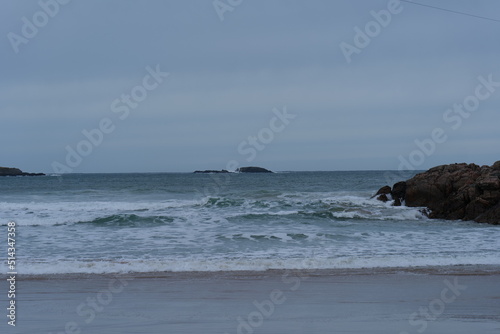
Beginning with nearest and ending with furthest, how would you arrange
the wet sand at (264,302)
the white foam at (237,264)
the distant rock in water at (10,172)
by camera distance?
the wet sand at (264,302) < the white foam at (237,264) < the distant rock in water at (10,172)

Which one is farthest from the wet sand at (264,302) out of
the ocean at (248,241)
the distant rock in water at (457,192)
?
the distant rock in water at (457,192)

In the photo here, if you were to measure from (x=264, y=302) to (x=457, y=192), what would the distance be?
16699mm

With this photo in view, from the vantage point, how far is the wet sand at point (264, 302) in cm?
620

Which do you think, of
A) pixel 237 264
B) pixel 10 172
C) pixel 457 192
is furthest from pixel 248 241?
pixel 10 172

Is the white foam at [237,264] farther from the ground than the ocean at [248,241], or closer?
farther from the ground

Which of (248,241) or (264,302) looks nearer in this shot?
(264,302)

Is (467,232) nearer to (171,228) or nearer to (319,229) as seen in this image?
(319,229)

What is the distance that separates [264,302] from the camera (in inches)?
289

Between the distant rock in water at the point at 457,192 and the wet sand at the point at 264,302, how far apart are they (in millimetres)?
10693

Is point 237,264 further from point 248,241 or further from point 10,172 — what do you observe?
point 10,172

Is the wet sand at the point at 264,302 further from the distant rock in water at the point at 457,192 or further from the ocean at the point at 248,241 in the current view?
the distant rock in water at the point at 457,192

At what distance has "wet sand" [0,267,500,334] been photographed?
6195mm

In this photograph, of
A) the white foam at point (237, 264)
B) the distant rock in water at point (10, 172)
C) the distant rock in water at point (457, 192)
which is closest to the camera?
the white foam at point (237, 264)

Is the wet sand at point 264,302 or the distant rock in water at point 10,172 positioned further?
the distant rock in water at point 10,172
